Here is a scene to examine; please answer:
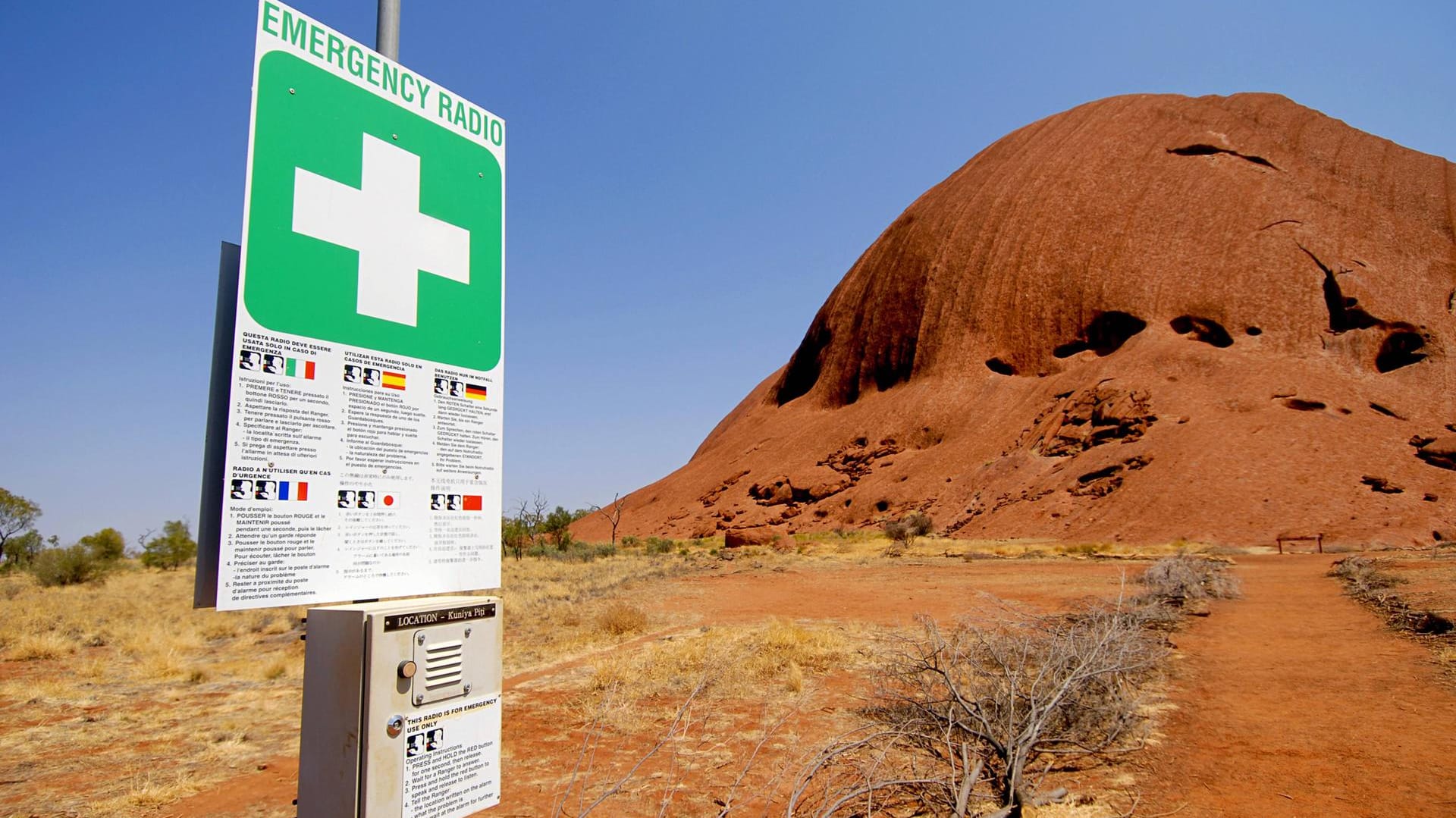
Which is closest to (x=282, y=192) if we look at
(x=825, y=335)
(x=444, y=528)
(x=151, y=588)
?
(x=444, y=528)

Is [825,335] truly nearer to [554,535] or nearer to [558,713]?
[554,535]

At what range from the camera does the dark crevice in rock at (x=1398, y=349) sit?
121ft

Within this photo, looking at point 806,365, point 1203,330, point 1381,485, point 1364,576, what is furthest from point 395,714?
point 806,365

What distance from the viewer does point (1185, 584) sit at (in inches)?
480

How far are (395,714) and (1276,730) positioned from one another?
20.1ft

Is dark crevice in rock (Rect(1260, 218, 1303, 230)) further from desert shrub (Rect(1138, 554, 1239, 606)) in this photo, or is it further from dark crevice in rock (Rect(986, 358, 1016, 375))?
desert shrub (Rect(1138, 554, 1239, 606))

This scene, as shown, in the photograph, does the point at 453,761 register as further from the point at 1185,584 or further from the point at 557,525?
the point at 557,525

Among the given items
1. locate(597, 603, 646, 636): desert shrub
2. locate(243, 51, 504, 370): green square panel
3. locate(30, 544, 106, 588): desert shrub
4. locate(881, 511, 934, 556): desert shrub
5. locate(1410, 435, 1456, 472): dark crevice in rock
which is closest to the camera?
locate(243, 51, 504, 370): green square panel

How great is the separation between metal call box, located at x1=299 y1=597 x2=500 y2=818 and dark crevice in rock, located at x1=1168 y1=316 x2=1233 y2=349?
44272mm

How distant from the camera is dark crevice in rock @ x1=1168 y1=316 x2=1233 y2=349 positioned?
39.3m

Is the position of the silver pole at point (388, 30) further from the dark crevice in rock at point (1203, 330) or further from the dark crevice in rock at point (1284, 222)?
the dark crevice in rock at point (1284, 222)

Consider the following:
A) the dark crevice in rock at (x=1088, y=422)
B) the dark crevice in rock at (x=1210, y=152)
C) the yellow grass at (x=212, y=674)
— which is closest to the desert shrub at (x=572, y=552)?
the yellow grass at (x=212, y=674)

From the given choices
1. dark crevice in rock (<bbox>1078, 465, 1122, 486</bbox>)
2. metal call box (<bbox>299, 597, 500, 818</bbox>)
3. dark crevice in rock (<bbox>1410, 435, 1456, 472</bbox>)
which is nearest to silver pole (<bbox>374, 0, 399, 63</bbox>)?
metal call box (<bbox>299, 597, 500, 818</bbox>)

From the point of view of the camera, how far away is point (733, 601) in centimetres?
1557
